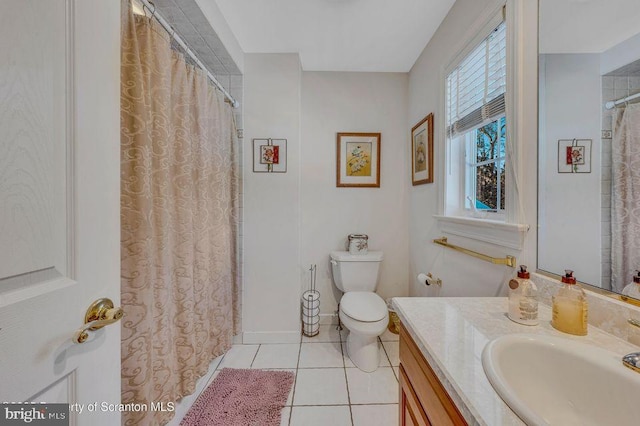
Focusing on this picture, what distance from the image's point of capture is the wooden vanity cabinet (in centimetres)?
58

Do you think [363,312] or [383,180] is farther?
[383,180]

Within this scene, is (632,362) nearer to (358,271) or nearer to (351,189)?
(358,271)

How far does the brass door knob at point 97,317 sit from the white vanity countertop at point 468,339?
790 mm

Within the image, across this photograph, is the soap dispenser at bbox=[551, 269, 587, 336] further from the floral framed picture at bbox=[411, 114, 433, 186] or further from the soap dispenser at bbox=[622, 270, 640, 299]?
the floral framed picture at bbox=[411, 114, 433, 186]

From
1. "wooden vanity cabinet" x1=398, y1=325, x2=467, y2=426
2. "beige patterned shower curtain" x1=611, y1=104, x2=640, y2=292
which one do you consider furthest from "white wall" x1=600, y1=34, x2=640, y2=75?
"wooden vanity cabinet" x1=398, y1=325, x2=467, y2=426

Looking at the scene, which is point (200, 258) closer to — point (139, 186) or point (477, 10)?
point (139, 186)

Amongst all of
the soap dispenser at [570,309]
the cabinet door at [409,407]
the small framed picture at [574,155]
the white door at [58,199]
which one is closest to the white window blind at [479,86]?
the small framed picture at [574,155]

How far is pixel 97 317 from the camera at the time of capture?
0.54 m

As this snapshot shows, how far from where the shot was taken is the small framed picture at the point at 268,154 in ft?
6.48

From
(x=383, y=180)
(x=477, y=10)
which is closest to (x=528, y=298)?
(x=477, y=10)

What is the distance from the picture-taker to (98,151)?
22.3 inches

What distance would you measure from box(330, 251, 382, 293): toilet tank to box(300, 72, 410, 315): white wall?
22 centimetres

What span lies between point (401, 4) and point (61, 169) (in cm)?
187

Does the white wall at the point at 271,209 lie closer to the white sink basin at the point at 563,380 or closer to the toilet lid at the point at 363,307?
the toilet lid at the point at 363,307
